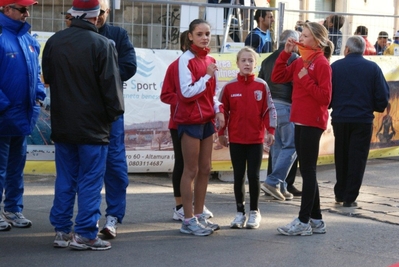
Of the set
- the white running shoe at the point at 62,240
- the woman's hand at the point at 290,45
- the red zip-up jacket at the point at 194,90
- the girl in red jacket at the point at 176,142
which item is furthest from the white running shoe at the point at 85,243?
the woman's hand at the point at 290,45

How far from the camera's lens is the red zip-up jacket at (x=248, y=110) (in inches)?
311

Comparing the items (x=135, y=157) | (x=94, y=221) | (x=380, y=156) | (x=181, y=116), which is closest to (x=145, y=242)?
(x=94, y=221)

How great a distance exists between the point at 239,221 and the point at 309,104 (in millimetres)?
1210

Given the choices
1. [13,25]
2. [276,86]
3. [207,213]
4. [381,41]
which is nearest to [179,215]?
[207,213]

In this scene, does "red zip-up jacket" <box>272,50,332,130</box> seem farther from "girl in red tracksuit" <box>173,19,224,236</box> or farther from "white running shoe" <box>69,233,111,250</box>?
"white running shoe" <box>69,233,111,250</box>

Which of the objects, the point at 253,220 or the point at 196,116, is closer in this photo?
the point at 196,116

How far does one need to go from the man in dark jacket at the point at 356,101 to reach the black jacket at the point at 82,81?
3.51 metres

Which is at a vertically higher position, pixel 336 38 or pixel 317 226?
pixel 336 38

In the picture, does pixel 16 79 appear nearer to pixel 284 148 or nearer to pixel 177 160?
pixel 177 160

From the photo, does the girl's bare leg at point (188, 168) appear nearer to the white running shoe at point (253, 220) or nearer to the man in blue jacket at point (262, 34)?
the white running shoe at point (253, 220)

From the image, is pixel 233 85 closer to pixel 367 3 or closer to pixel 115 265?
pixel 115 265

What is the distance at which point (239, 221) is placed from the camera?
25.7 ft

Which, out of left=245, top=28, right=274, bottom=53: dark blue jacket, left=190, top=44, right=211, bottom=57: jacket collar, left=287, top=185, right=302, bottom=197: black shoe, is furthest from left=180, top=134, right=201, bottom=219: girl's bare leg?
left=245, top=28, right=274, bottom=53: dark blue jacket

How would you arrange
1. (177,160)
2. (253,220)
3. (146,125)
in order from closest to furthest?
(253,220), (177,160), (146,125)
